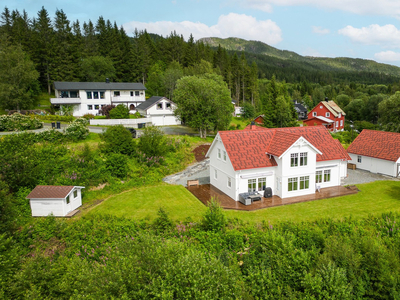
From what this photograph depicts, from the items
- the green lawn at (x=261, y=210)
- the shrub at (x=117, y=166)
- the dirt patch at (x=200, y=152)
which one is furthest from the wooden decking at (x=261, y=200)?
the dirt patch at (x=200, y=152)

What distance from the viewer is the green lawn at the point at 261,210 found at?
66.6ft

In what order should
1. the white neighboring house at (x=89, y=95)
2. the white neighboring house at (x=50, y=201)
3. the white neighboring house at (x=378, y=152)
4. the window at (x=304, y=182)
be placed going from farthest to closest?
the white neighboring house at (x=89, y=95) → the white neighboring house at (x=378, y=152) → the window at (x=304, y=182) → the white neighboring house at (x=50, y=201)

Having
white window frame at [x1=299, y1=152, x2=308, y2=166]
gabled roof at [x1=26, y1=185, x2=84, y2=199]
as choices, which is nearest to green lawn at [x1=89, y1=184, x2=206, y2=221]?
gabled roof at [x1=26, y1=185, x2=84, y2=199]

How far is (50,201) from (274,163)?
17.5 metres

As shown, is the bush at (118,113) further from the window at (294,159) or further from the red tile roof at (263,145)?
the window at (294,159)

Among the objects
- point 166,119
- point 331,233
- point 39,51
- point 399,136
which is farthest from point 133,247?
point 39,51

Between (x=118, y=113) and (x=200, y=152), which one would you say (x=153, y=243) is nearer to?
(x=200, y=152)

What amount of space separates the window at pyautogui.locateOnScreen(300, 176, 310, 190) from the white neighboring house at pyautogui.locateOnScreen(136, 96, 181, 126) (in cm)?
2948

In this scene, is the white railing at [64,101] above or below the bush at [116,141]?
above

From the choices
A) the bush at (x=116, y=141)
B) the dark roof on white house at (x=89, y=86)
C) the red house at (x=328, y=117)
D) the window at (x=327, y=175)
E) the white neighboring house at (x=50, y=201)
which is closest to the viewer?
the white neighboring house at (x=50, y=201)

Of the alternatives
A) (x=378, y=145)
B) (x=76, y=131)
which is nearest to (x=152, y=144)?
(x=76, y=131)

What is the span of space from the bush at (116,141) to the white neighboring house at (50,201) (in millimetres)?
8657

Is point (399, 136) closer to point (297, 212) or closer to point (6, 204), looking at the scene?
point (297, 212)

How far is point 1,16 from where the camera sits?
6694cm
